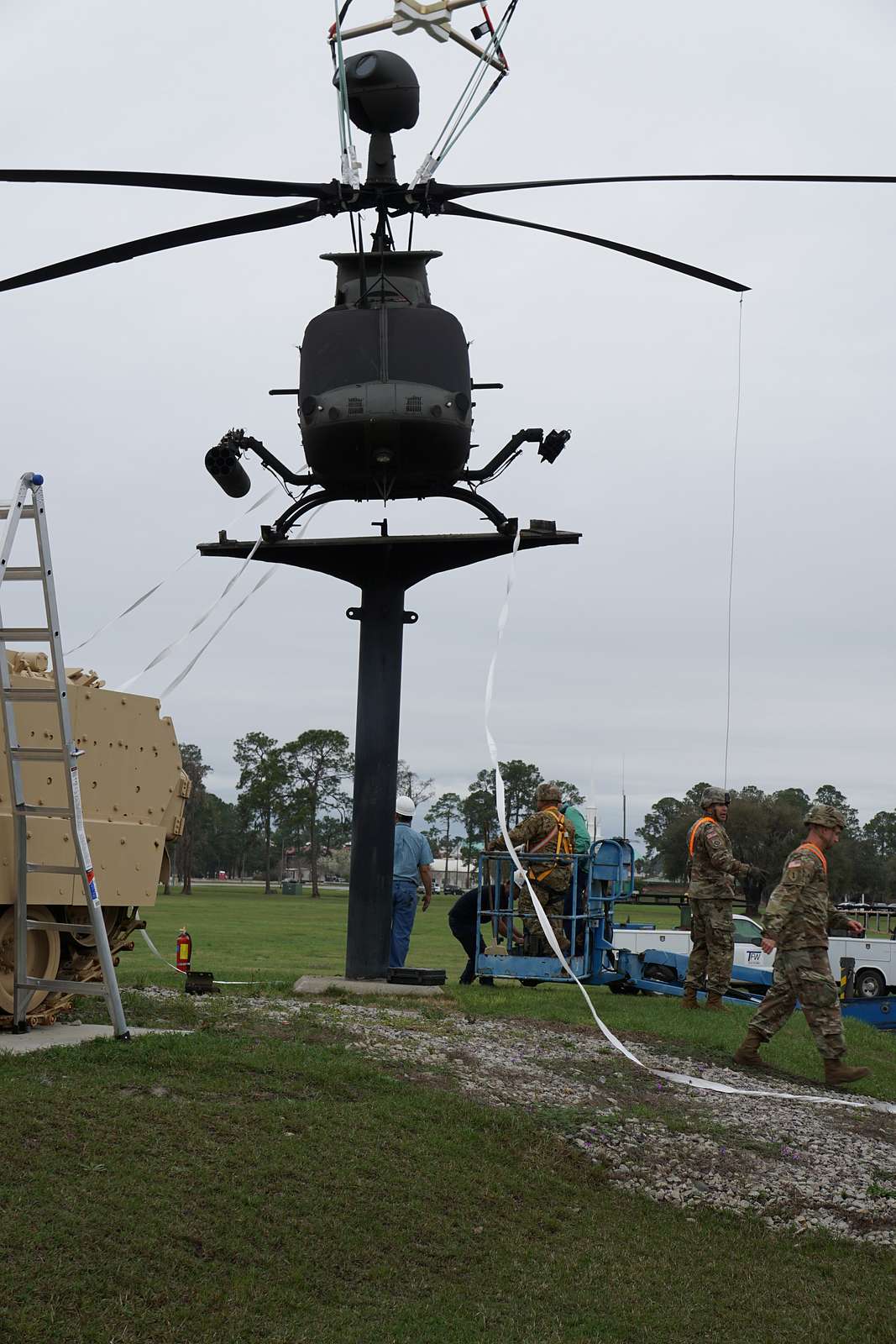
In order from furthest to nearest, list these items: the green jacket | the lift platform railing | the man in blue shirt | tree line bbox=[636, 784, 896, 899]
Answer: tree line bbox=[636, 784, 896, 899] < the green jacket < the man in blue shirt < the lift platform railing

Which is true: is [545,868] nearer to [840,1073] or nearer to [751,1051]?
[751,1051]

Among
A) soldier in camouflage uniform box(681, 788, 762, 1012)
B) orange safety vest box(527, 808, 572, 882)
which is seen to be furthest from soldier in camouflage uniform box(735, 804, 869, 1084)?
orange safety vest box(527, 808, 572, 882)

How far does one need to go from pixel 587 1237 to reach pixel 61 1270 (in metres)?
2.50

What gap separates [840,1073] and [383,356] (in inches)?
256

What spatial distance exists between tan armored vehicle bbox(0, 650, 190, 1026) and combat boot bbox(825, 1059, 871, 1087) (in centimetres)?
486

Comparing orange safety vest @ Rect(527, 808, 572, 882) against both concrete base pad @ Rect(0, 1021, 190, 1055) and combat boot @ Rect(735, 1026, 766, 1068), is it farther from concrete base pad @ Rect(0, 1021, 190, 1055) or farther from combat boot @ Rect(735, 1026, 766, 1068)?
concrete base pad @ Rect(0, 1021, 190, 1055)

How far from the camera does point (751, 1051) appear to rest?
10312mm

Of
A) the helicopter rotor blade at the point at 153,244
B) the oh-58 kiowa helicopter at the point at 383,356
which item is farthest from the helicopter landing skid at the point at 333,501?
the helicopter rotor blade at the point at 153,244

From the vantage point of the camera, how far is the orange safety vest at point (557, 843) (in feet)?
41.9

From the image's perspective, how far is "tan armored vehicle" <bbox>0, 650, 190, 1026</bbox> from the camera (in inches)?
335

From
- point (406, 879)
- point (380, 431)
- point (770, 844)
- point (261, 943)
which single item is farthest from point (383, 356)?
point (770, 844)

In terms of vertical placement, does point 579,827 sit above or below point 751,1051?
above

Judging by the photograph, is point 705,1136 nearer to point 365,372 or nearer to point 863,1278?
point 863,1278

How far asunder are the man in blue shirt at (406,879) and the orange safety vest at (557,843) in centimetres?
Result: 115
